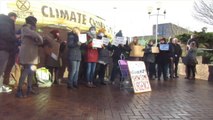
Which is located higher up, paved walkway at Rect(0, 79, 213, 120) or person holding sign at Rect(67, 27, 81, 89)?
person holding sign at Rect(67, 27, 81, 89)

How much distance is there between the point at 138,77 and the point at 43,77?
278 cm

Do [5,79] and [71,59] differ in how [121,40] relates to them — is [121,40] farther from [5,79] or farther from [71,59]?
[5,79]

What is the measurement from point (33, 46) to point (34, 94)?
1278 mm

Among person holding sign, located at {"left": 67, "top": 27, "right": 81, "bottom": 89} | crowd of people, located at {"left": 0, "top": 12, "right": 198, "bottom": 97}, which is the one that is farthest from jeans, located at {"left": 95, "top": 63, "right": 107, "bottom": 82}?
person holding sign, located at {"left": 67, "top": 27, "right": 81, "bottom": 89}

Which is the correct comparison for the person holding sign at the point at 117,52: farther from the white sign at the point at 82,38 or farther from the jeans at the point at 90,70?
the white sign at the point at 82,38

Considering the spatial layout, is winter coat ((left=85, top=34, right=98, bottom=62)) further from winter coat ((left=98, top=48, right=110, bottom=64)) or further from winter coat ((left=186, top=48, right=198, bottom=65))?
winter coat ((left=186, top=48, right=198, bottom=65))

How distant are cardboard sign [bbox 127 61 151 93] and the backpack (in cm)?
246

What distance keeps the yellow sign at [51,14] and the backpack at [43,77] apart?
2542 mm

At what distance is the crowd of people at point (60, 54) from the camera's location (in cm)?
809

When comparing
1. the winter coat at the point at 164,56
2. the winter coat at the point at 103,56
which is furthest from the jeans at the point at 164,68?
the winter coat at the point at 103,56

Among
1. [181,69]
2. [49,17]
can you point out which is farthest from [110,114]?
[181,69]

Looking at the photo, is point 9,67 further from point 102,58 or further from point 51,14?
point 51,14

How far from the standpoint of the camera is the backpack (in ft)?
34.0

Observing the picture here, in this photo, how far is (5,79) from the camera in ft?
32.2
